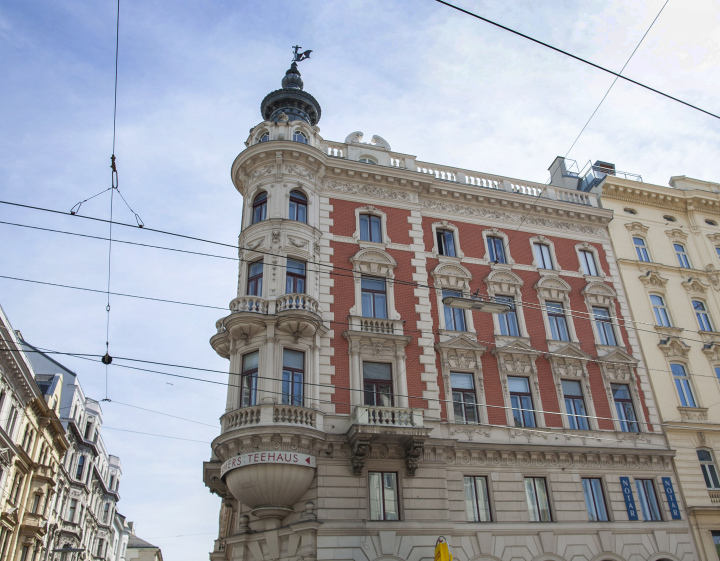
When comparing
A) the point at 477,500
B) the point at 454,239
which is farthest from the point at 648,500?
the point at 454,239

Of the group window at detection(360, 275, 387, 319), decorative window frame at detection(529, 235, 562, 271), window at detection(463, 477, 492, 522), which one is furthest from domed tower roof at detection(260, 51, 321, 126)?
window at detection(463, 477, 492, 522)

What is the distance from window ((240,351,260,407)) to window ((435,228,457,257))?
1132 centimetres

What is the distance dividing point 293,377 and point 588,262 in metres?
18.6

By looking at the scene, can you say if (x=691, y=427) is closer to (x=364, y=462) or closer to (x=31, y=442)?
(x=364, y=462)

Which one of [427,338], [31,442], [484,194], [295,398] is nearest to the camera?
[295,398]

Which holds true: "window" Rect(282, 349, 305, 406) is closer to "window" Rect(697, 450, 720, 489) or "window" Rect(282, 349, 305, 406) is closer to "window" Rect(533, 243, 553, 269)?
"window" Rect(533, 243, 553, 269)

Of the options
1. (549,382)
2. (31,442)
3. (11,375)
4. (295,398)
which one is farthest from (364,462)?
(31,442)

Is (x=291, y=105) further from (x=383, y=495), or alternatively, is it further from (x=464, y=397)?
(x=383, y=495)

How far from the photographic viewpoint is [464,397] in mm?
26078

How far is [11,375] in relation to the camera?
37781 mm

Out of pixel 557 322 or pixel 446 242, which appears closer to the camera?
pixel 557 322

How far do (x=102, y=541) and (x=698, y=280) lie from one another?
2943 inches

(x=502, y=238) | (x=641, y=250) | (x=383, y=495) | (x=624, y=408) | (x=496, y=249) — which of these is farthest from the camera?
(x=641, y=250)

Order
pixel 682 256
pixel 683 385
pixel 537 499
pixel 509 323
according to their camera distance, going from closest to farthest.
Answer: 1. pixel 537 499
2. pixel 509 323
3. pixel 683 385
4. pixel 682 256
